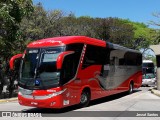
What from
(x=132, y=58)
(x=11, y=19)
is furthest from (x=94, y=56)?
(x=132, y=58)


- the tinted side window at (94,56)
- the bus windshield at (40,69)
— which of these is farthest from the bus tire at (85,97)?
the bus windshield at (40,69)

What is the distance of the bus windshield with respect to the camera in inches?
550

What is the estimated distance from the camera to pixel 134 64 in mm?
24906

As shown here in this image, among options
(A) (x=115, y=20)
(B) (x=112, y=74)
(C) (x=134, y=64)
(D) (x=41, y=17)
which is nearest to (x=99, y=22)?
(A) (x=115, y=20)

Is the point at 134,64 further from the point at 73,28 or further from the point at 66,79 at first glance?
the point at 73,28

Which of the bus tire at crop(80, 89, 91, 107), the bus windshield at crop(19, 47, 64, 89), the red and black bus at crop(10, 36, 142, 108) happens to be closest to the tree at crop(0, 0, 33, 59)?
the red and black bus at crop(10, 36, 142, 108)

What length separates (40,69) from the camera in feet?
46.6

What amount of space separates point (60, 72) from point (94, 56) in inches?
140

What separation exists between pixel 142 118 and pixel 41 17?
26.5m

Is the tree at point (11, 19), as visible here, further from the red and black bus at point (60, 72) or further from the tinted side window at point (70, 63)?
the tinted side window at point (70, 63)

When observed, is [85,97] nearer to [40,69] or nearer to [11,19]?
[40,69]

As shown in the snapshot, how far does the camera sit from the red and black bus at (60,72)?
45.7ft

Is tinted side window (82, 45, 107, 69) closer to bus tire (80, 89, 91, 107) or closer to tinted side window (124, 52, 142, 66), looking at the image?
bus tire (80, 89, 91, 107)

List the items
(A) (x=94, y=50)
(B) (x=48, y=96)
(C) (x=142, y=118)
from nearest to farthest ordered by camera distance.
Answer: (C) (x=142, y=118), (B) (x=48, y=96), (A) (x=94, y=50)
